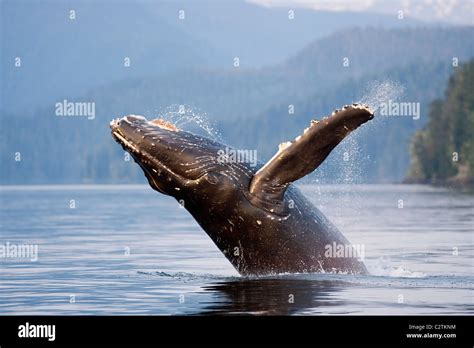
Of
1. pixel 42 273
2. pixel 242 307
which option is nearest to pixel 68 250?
pixel 42 273

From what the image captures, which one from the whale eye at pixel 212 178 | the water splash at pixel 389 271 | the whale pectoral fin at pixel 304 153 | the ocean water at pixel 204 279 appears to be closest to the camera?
the ocean water at pixel 204 279

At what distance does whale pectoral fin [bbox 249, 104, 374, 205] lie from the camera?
15.4 metres

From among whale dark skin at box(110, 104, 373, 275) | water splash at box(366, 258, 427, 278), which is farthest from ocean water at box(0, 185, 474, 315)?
whale dark skin at box(110, 104, 373, 275)

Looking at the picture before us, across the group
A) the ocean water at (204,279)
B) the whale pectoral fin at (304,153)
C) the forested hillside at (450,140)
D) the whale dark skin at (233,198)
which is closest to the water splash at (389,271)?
the ocean water at (204,279)

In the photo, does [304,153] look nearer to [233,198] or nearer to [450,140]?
[233,198]

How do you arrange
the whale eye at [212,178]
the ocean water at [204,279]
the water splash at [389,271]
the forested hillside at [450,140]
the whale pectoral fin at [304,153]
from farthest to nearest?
the forested hillside at [450,140], the water splash at [389,271], the whale eye at [212,178], the whale pectoral fin at [304,153], the ocean water at [204,279]

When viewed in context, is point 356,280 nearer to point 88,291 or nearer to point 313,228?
point 313,228

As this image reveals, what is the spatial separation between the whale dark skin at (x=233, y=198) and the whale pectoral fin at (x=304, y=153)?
2 cm

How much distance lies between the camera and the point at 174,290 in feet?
56.2

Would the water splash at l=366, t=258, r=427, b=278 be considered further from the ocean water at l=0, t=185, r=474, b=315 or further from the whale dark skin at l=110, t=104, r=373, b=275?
the whale dark skin at l=110, t=104, r=373, b=275

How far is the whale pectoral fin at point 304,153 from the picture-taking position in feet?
50.6

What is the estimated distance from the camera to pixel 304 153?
51.9 ft

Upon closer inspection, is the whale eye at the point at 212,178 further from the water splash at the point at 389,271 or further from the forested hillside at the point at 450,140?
the forested hillside at the point at 450,140
